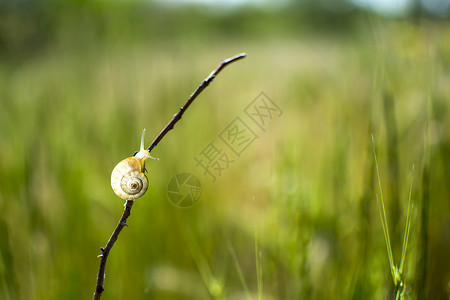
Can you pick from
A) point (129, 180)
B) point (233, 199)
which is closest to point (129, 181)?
point (129, 180)

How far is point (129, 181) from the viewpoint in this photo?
0.20 m

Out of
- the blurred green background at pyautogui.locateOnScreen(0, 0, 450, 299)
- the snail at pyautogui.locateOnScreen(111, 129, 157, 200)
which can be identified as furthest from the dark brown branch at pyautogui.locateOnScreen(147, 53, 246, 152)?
the blurred green background at pyautogui.locateOnScreen(0, 0, 450, 299)

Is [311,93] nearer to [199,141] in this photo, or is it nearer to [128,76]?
[199,141]

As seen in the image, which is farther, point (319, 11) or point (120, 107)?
point (319, 11)

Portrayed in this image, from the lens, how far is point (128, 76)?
0.77 meters

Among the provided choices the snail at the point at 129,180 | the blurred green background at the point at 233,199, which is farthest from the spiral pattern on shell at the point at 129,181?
the blurred green background at the point at 233,199

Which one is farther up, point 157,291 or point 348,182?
point 348,182

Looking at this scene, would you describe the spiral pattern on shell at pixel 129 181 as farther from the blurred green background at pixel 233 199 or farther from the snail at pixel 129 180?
the blurred green background at pixel 233 199

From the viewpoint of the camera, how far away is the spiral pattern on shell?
0.20m

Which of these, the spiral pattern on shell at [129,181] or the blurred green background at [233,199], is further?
Answer: the blurred green background at [233,199]

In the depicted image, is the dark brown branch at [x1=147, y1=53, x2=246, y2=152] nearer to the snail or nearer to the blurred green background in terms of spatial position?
the snail

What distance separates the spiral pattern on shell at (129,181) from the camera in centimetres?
20

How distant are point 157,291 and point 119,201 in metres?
0.16

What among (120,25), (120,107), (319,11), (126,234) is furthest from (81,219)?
(319,11)
